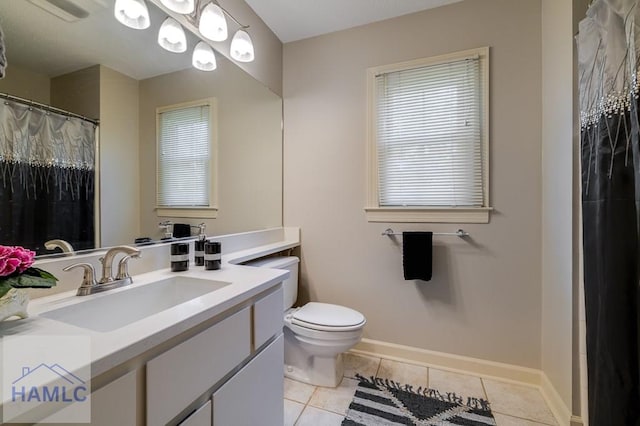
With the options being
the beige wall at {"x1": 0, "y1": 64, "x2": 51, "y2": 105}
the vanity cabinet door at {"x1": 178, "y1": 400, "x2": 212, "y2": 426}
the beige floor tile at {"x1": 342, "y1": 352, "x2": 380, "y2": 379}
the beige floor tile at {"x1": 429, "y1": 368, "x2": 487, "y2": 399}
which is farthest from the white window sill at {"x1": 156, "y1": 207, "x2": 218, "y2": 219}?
the beige floor tile at {"x1": 429, "y1": 368, "x2": 487, "y2": 399}

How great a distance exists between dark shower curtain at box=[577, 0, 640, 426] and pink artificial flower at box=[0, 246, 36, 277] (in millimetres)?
1574

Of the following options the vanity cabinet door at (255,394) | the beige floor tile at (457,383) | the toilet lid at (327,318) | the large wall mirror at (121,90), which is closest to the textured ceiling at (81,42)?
the large wall mirror at (121,90)

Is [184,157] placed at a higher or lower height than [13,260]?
higher

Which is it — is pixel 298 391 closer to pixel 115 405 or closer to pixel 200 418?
pixel 200 418

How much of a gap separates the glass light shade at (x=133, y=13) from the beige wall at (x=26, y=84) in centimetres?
43

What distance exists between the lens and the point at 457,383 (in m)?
1.67

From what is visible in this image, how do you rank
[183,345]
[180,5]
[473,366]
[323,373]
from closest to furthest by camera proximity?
[183,345] → [180,5] → [323,373] → [473,366]

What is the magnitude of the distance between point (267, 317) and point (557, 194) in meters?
1.57

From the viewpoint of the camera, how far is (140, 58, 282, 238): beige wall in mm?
1289

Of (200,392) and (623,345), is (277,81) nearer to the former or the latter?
(200,392)

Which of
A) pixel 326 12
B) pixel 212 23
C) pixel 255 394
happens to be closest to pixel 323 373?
pixel 255 394

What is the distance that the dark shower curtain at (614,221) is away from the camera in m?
0.79

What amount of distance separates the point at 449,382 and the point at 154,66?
240cm

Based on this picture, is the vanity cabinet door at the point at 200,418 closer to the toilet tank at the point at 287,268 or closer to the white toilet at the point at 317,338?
the white toilet at the point at 317,338
